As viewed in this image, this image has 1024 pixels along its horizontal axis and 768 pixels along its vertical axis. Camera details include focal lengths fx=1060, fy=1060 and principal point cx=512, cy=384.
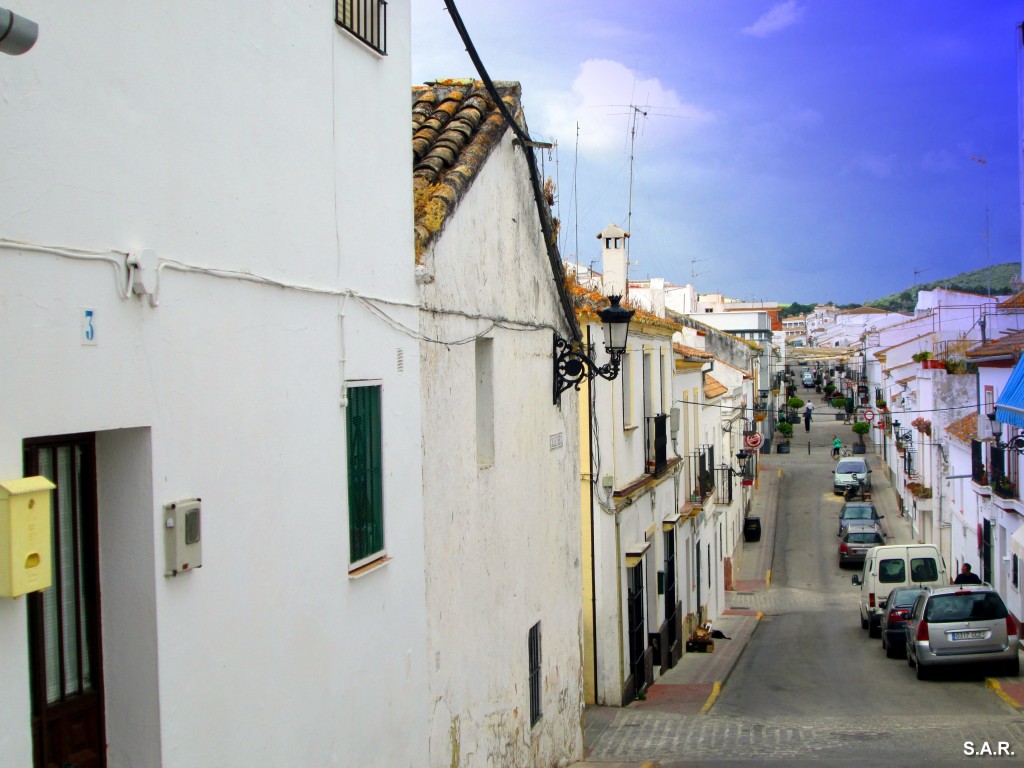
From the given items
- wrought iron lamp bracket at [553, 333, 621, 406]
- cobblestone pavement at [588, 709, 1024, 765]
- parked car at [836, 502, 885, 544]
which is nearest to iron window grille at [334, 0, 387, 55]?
wrought iron lamp bracket at [553, 333, 621, 406]

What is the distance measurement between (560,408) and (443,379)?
12.5 ft

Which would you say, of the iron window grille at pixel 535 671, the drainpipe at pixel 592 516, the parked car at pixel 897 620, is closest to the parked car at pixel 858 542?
the parked car at pixel 897 620

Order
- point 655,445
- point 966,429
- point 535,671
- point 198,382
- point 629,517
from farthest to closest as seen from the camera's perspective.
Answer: point 966,429 → point 655,445 → point 629,517 → point 535,671 → point 198,382

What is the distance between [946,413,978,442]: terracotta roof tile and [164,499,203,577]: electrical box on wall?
26.8 metres

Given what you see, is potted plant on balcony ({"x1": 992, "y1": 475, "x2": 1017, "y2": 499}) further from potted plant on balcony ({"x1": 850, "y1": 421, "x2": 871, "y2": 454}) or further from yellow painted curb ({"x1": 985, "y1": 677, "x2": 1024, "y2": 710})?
potted plant on balcony ({"x1": 850, "y1": 421, "x2": 871, "y2": 454})

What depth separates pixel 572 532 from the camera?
11734 millimetres

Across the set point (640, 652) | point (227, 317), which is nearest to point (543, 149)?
point (227, 317)

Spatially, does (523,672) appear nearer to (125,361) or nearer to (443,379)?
(443,379)

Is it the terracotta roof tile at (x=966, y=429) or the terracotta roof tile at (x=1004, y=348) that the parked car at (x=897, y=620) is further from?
the terracotta roof tile at (x=966, y=429)

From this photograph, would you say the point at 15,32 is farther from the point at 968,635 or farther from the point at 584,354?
the point at 968,635

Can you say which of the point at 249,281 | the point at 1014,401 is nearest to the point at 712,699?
the point at 1014,401

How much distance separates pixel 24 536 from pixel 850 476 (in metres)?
51.7

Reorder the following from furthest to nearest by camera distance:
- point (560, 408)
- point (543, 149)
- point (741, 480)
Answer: point (741, 480) → point (560, 408) → point (543, 149)

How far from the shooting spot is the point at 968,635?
18453mm
